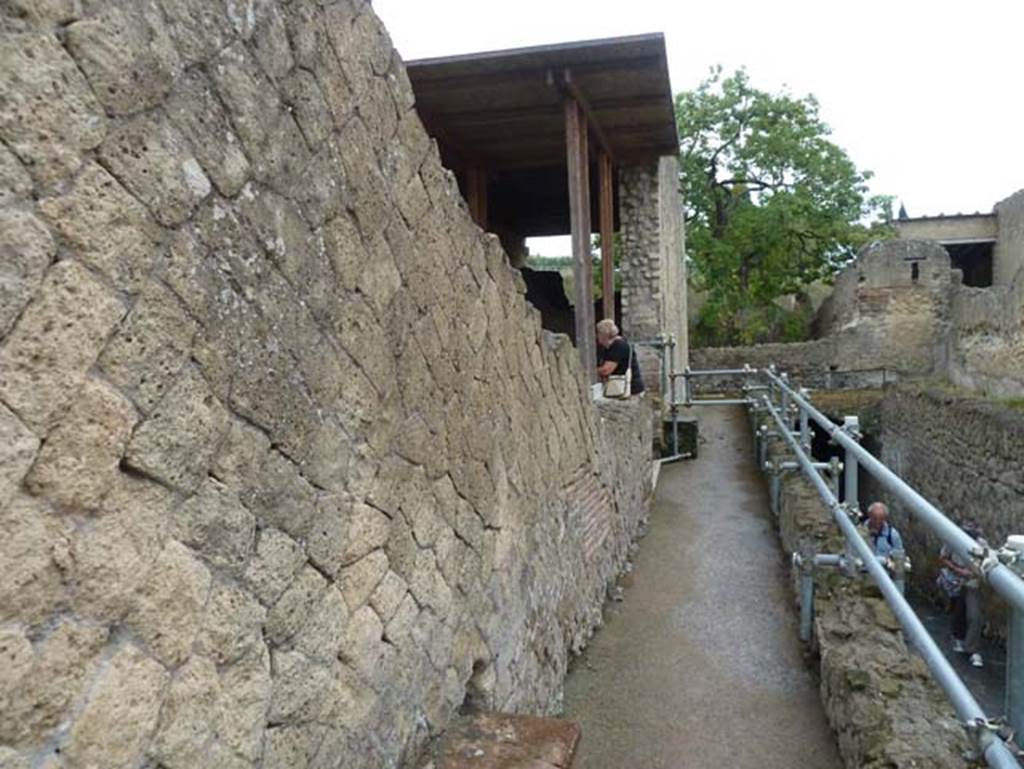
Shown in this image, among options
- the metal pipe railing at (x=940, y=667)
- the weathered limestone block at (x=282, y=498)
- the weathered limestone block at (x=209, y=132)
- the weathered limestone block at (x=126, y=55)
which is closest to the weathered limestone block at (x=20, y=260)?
the weathered limestone block at (x=126, y=55)

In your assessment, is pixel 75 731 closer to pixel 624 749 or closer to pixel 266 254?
pixel 266 254

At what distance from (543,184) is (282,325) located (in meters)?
12.3

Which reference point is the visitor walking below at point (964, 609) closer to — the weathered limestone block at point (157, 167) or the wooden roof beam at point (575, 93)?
the wooden roof beam at point (575, 93)

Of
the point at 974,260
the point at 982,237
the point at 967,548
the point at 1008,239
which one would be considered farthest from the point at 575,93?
the point at 974,260

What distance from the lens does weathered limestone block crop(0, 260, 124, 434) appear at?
98cm

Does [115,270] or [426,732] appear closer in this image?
[115,270]

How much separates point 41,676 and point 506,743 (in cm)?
151

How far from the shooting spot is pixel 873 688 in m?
2.70

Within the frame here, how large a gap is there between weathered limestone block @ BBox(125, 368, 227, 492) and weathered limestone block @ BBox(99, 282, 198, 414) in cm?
3

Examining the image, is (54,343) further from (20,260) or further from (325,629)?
(325,629)

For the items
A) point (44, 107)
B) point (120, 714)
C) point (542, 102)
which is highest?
point (542, 102)

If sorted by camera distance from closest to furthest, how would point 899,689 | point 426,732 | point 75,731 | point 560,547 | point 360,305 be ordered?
point 75,731
point 360,305
point 426,732
point 899,689
point 560,547

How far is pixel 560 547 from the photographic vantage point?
12.1 feet

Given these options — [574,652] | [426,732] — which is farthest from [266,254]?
[574,652]
